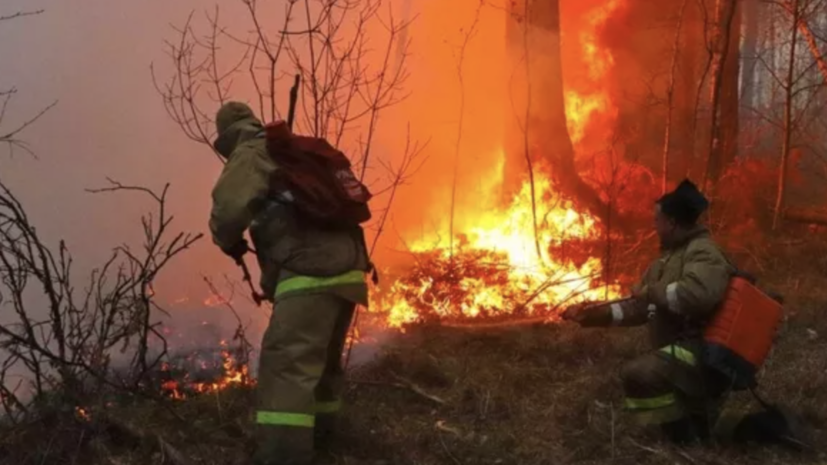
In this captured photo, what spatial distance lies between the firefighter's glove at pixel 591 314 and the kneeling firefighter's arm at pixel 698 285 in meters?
0.33

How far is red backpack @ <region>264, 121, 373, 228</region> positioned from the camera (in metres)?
3.89

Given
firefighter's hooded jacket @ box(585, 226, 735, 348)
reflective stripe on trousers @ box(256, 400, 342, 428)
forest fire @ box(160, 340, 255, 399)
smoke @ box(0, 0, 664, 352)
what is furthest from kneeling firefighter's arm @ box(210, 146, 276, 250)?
smoke @ box(0, 0, 664, 352)

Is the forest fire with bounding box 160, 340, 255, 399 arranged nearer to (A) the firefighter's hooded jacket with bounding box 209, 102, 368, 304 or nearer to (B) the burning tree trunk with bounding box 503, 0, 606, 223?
(A) the firefighter's hooded jacket with bounding box 209, 102, 368, 304

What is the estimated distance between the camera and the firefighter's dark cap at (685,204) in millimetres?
4332

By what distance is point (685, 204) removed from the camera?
4.34m

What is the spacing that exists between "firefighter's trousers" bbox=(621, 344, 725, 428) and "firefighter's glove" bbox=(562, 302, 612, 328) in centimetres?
29

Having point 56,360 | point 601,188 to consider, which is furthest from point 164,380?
point 601,188

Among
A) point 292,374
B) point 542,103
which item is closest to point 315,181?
point 292,374

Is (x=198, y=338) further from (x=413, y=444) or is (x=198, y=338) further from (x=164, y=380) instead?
(x=413, y=444)

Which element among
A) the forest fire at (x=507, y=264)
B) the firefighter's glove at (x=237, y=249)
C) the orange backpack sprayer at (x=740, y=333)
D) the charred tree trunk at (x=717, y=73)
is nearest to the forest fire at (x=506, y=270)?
the forest fire at (x=507, y=264)

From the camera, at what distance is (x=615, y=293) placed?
792cm

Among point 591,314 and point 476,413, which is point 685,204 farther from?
point 476,413

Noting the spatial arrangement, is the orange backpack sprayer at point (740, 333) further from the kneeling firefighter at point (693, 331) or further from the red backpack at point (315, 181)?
the red backpack at point (315, 181)

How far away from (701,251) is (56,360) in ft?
12.0
